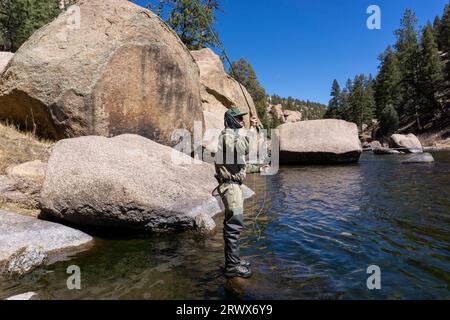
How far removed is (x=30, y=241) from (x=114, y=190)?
1723mm

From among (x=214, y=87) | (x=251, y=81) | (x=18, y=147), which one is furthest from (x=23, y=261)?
(x=251, y=81)

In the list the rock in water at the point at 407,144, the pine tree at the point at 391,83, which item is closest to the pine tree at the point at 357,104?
the pine tree at the point at 391,83

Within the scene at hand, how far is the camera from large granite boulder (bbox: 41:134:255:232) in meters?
6.50

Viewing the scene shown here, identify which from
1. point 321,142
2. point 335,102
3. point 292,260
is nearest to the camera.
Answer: point 292,260

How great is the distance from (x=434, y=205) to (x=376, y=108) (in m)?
76.3

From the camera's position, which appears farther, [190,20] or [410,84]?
[410,84]

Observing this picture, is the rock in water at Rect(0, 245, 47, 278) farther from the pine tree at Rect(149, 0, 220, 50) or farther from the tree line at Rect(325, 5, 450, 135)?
the tree line at Rect(325, 5, 450, 135)

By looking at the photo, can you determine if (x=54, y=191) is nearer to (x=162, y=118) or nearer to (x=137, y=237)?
(x=137, y=237)

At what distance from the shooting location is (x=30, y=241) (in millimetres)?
5859

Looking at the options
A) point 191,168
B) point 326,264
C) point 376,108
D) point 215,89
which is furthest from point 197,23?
point 376,108

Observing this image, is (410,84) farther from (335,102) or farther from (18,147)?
(18,147)

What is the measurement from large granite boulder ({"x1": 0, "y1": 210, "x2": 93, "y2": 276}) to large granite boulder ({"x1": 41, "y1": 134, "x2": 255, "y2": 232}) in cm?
41

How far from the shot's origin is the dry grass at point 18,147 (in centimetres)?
854

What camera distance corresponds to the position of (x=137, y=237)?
6957 millimetres
